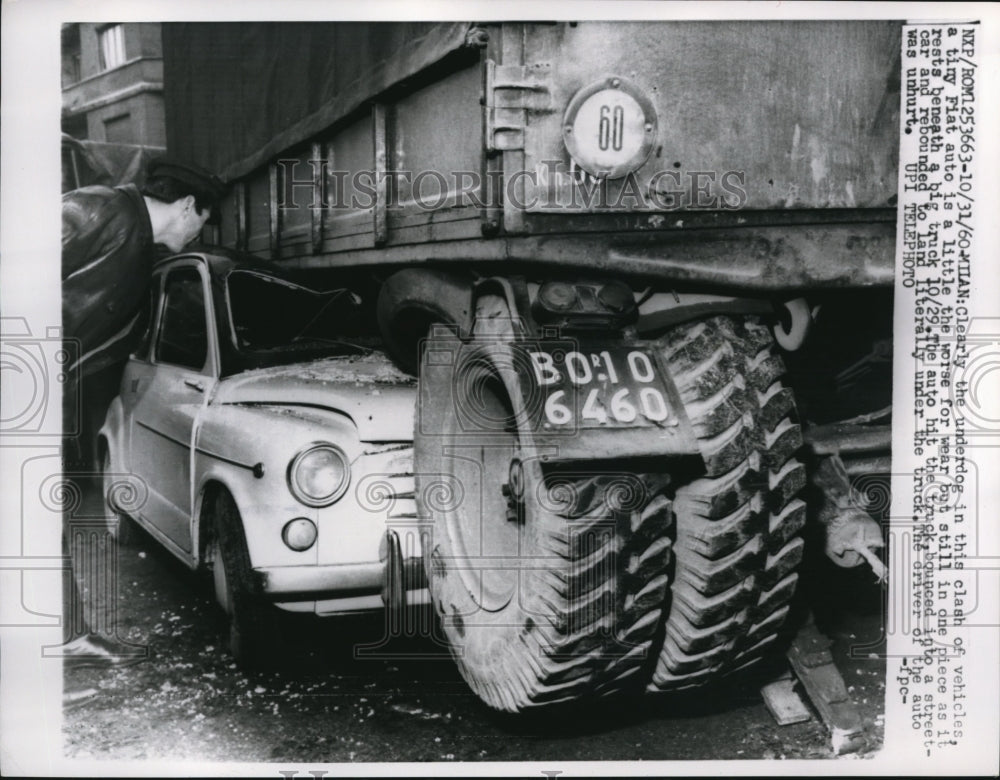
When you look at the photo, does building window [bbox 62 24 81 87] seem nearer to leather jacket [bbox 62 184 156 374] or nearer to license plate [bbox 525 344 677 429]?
leather jacket [bbox 62 184 156 374]

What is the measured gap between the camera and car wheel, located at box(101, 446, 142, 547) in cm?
305

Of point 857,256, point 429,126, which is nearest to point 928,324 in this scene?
point 857,256

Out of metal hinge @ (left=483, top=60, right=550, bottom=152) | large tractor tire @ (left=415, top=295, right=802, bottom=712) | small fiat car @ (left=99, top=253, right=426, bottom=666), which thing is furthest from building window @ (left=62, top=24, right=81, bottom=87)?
large tractor tire @ (left=415, top=295, right=802, bottom=712)

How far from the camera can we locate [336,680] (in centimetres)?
295

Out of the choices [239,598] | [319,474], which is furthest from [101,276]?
[239,598]

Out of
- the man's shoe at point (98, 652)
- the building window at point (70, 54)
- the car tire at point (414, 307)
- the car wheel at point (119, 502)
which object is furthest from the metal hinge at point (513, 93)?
the man's shoe at point (98, 652)

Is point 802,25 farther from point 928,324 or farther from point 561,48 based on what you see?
point 928,324

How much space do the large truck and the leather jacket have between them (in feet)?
2.51

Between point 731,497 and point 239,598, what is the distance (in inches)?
58.4

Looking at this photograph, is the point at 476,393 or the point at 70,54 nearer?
the point at 476,393

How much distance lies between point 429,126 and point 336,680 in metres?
1.69

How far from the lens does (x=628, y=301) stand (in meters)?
2.54

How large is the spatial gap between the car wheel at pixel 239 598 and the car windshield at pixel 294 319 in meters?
0.49

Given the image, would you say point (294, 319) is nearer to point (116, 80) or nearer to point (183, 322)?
point (183, 322)
